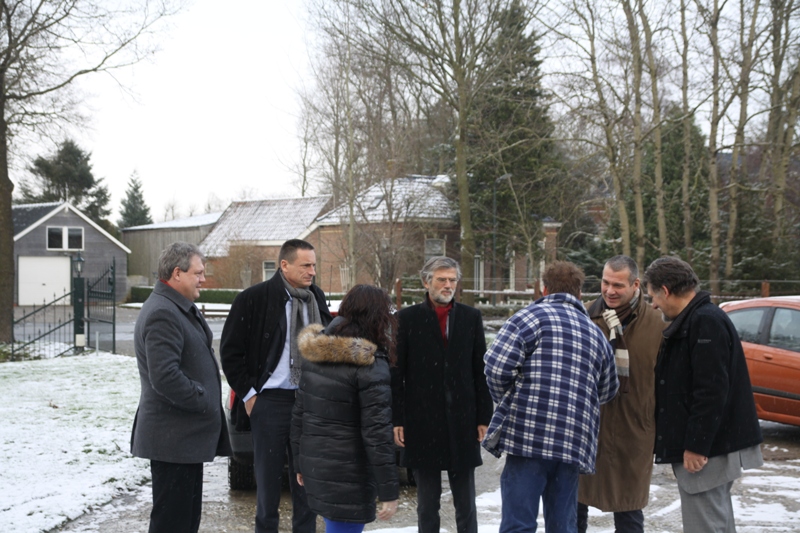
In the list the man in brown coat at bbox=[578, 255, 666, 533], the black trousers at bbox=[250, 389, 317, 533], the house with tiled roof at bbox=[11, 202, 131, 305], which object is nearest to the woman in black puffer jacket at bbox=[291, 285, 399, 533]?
the black trousers at bbox=[250, 389, 317, 533]

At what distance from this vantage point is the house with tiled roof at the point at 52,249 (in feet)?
140

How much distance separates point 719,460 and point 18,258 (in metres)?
45.7

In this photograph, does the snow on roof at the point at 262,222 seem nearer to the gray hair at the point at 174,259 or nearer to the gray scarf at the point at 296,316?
the gray scarf at the point at 296,316

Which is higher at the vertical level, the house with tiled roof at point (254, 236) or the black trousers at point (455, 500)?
the house with tiled roof at point (254, 236)

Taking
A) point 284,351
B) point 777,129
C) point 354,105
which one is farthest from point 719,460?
point 354,105

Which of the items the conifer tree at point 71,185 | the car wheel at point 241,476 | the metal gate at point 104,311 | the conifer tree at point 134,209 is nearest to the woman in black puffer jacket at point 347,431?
the car wheel at point 241,476

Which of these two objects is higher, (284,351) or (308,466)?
(284,351)

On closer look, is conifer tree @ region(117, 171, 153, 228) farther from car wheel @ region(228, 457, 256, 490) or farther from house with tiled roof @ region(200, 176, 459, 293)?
car wheel @ region(228, 457, 256, 490)

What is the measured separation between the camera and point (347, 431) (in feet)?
12.0

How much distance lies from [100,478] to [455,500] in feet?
12.1

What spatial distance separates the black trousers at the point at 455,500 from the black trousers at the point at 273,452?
736 millimetres

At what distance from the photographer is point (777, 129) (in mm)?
21016

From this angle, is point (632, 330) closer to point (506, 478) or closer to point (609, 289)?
point (609, 289)

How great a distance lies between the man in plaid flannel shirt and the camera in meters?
3.81
